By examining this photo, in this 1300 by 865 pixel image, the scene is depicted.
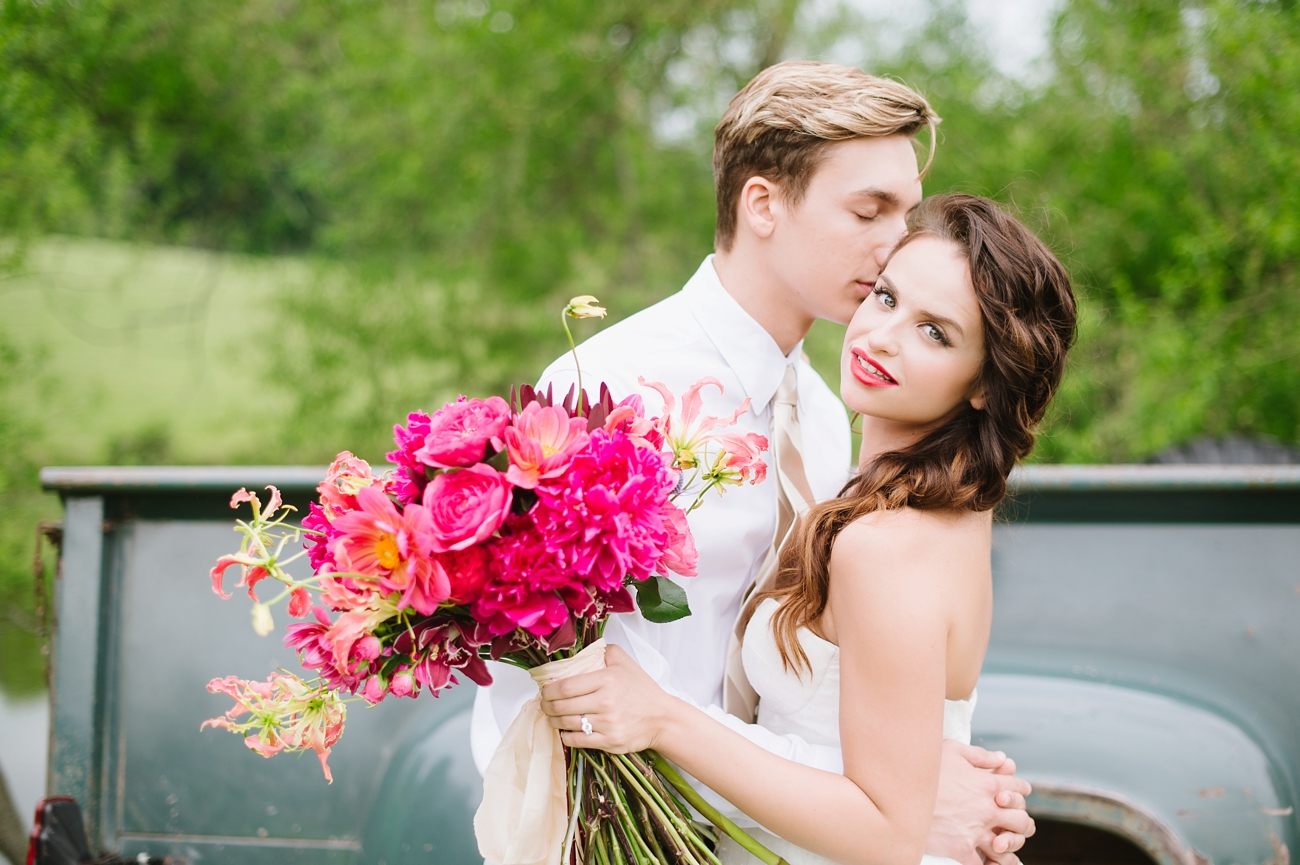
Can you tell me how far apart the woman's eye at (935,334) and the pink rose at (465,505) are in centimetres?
91

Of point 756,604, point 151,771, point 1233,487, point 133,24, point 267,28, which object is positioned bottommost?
point 151,771

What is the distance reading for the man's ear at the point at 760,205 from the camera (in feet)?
6.51

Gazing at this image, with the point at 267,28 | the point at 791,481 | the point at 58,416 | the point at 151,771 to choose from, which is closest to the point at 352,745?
the point at 151,771

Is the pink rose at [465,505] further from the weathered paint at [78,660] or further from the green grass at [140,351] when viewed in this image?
the green grass at [140,351]

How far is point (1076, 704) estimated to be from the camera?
1.91 metres

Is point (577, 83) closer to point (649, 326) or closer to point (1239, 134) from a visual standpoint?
point (1239, 134)

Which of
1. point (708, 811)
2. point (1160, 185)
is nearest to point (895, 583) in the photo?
point (708, 811)

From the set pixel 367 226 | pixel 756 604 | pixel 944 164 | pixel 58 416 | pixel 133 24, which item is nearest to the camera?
pixel 756 604

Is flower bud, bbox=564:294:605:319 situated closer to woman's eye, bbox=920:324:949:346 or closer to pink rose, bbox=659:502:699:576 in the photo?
pink rose, bbox=659:502:699:576

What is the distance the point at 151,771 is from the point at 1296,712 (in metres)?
2.52

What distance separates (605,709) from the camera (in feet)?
4.30

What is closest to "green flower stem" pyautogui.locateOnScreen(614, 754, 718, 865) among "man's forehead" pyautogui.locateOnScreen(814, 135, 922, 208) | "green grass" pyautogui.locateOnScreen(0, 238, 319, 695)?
"man's forehead" pyautogui.locateOnScreen(814, 135, 922, 208)

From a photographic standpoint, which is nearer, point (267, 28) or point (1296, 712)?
point (1296, 712)

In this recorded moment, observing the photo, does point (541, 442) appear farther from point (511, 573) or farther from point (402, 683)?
point (402, 683)
